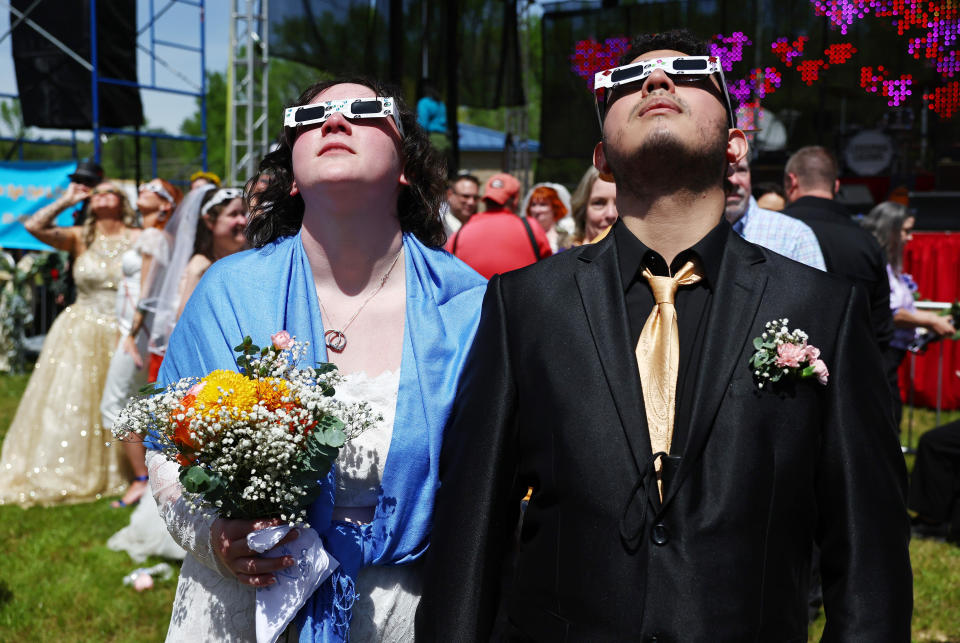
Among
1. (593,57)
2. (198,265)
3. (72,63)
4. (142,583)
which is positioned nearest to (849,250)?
(593,57)

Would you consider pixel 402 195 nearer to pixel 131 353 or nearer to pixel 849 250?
pixel 849 250

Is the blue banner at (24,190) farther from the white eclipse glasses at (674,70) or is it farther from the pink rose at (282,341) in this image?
the white eclipse glasses at (674,70)

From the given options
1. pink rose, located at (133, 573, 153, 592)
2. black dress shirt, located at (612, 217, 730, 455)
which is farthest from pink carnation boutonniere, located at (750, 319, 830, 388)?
pink rose, located at (133, 573, 153, 592)

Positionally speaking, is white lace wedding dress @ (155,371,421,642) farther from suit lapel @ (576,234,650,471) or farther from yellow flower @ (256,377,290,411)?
suit lapel @ (576,234,650,471)

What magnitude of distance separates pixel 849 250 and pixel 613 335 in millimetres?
3435

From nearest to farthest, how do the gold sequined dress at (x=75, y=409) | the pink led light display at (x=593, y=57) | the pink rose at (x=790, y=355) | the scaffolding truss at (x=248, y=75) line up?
the pink rose at (x=790, y=355) → the pink led light display at (x=593, y=57) → the gold sequined dress at (x=75, y=409) → the scaffolding truss at (x=248, y=75)

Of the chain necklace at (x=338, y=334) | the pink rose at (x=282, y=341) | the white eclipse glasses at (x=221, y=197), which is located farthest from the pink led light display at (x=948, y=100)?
the white eclipse glasses at (x=221, y=197)

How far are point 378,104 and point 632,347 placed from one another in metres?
1.04

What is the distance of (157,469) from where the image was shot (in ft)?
7.38

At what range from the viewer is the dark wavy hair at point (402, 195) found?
8.45ft

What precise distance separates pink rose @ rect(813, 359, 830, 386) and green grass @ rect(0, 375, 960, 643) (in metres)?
3.21

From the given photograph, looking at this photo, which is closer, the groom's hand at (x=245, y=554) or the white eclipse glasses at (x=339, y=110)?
the groom's hand at (x=245, y=554)

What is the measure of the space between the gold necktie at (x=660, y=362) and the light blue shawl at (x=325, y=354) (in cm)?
61

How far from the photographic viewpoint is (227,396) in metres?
1.82
